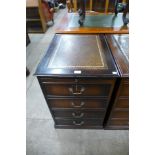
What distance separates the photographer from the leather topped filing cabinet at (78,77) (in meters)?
0.92

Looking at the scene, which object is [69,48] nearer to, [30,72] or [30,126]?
[30,126]

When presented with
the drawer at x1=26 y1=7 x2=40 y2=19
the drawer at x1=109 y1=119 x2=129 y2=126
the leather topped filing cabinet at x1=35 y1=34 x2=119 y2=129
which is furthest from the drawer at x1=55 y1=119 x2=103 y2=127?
the drawer at x1=26 y1=7 x2=40 y2=19

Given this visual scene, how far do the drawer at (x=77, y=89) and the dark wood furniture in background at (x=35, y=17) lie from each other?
271 cm

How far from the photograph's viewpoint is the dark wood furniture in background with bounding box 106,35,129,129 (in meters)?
0.95

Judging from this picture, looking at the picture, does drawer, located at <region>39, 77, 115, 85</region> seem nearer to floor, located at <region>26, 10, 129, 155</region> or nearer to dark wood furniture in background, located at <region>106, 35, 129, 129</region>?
dark wood furniture in background, located at <region>106, 35, 129, 129</region>

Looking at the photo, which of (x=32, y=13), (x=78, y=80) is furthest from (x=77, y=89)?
(x=32, y=13)

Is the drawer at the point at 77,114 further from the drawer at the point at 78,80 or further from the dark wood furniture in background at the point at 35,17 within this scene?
the dark wood furniture in background at the point at 35,17

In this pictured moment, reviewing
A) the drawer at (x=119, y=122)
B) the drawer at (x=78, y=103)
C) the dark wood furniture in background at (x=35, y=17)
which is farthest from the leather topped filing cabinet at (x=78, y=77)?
the dark wood furniture in background at (x=35, y=17)

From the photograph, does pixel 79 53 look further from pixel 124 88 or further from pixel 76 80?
pixel 124 88

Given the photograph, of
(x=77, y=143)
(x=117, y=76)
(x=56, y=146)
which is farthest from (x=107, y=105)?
(x=56, y=146)

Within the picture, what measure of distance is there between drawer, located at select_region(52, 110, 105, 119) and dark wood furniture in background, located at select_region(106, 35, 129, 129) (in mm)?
102

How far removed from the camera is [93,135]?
1383 mm

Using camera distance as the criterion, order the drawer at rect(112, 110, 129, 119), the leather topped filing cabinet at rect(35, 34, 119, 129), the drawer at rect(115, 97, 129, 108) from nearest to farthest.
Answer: the leather topped filing cabinet at rect(35, 34, 119, 129) < the drawer at rect(115, 97, 129, 108) < the drawer at rect(112, 110, 129, 119)
